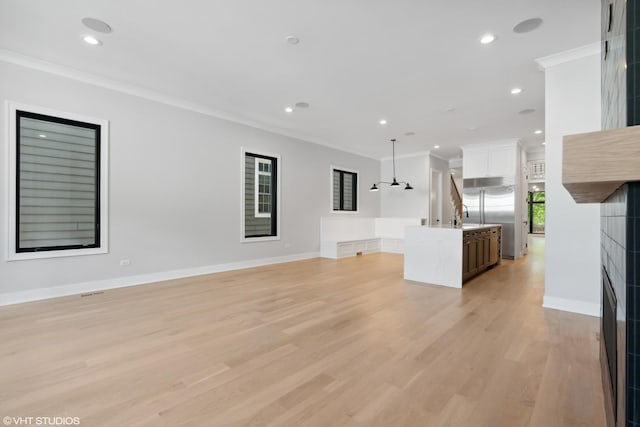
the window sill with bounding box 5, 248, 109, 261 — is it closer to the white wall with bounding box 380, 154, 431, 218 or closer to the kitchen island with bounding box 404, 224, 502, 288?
the kitchen island with bounding box 404, 224, 502, 288

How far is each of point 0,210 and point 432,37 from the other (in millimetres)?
5442

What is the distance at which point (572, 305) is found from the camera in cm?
356

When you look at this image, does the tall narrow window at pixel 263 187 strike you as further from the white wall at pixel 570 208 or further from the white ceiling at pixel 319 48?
the white wall at pixel 570 208

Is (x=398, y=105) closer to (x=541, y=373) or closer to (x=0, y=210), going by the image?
(x=541, y=373)

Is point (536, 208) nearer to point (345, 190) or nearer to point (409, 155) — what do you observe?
point (409, 155)

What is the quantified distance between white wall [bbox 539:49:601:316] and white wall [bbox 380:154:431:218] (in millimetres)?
5513

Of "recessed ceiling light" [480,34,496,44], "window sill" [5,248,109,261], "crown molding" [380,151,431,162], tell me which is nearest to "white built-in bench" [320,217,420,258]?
"crown molding" [380,151,431,162]

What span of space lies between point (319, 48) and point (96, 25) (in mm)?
2352

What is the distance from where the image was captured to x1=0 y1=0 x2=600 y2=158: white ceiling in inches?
112

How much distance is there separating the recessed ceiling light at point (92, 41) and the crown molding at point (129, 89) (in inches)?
37.8

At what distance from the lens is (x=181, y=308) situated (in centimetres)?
361

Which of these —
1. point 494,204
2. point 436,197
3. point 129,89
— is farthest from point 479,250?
point 129,89

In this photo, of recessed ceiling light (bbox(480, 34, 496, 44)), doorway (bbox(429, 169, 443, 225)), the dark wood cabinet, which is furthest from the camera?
doorway (bbox(429, 169, 443, 225))

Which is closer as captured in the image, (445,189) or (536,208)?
(445,189)
